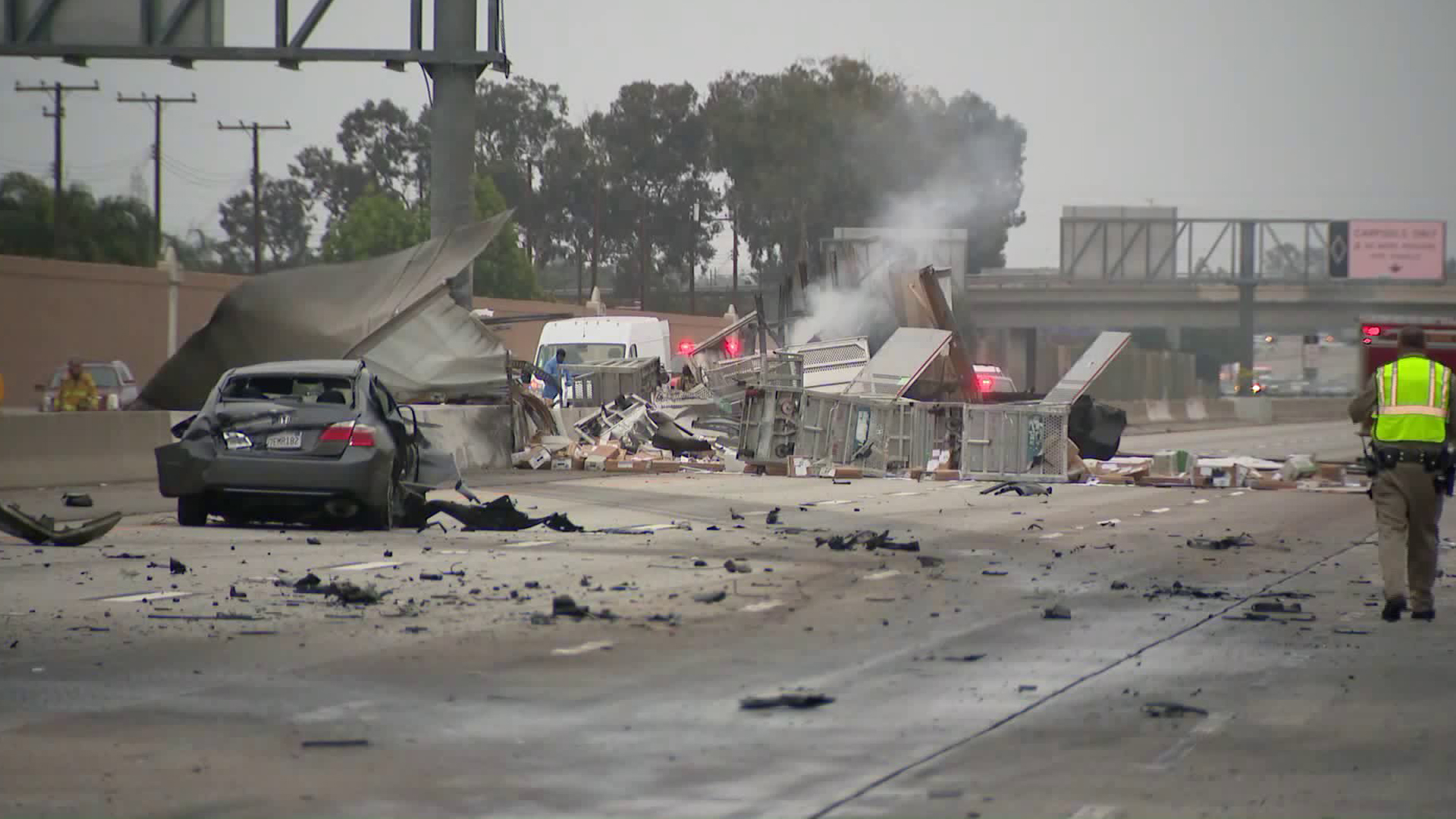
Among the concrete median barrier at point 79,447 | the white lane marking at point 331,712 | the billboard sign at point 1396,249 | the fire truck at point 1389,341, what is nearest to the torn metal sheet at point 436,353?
the concrete median barrier at point 79,447

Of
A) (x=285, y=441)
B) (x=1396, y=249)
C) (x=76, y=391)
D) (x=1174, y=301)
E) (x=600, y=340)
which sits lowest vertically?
(x=285, y=441)

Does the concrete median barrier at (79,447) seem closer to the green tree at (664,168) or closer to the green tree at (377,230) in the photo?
the green tree at (377,230)

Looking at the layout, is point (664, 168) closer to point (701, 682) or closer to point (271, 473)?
point (271, 473)

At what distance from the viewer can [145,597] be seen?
460 inches

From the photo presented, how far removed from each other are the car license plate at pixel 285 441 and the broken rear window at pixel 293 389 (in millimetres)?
397

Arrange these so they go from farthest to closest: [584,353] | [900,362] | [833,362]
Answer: [584,353] < [833,362] < [900,362]

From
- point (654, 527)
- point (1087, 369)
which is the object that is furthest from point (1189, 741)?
point (1087, 369)

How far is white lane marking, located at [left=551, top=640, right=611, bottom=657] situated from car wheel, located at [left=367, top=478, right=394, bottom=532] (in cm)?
659

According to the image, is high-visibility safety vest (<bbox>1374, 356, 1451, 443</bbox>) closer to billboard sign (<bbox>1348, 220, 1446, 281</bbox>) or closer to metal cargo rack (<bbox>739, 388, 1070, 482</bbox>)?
metal cargo rack (<bbox>739, 388, 1070, 482</bbox>)

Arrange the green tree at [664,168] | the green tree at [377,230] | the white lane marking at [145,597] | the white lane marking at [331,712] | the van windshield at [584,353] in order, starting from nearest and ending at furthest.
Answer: the white lane marking at [331,712] < the white lane marking at [145,597] < the van windshield at [584,353] < the green tree at [377,230] < the green tree at [664,168]

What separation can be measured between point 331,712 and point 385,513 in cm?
875

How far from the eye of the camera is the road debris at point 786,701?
8.11 m

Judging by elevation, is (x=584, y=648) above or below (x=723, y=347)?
below

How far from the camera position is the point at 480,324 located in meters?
29.7
